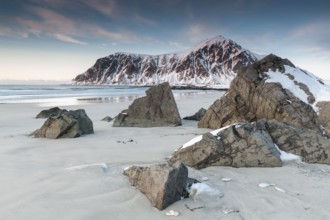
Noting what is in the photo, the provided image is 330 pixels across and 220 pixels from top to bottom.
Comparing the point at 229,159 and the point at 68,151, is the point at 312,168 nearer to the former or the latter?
the point at 229,159

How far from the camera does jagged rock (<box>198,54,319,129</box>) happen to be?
10450mm

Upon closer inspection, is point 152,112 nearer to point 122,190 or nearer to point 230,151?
point 230,151

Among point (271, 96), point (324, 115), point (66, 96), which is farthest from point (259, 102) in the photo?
point (66, 96)

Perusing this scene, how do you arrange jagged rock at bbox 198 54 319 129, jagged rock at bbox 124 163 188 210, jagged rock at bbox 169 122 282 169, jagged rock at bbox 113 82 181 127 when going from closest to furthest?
jagged rock at bbox 124 163 188 210
jagged rock at bbox 169 122 282 169
jagged rock at bbox 198 54 319 129
jagged rock at bbox 113 82 181 127

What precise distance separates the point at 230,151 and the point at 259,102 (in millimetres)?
5736

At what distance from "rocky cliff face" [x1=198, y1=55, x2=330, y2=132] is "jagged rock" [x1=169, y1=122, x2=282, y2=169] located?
13.5ft

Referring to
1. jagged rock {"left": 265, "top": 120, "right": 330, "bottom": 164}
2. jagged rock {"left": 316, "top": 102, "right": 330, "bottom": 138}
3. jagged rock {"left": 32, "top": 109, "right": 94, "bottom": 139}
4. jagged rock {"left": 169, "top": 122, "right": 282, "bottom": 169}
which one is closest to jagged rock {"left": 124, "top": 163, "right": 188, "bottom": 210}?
jagged rock {"left": 169, "top": 122, "right": 282, "bottom": 169}

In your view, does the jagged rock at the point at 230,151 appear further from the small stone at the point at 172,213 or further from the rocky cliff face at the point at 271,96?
the rocky cliff face at the point at 271,96

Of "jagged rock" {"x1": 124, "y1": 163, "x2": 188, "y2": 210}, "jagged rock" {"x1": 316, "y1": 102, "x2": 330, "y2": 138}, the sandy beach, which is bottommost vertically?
the sandy beach

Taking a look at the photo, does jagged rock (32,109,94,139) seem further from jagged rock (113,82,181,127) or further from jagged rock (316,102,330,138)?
jagged rock (316,102,330,138)

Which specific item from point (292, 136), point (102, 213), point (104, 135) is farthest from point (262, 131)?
point (104, 135)

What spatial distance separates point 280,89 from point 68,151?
7.75 metres

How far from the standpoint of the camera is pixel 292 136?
23.9 feet

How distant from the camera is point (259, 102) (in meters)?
11.6
